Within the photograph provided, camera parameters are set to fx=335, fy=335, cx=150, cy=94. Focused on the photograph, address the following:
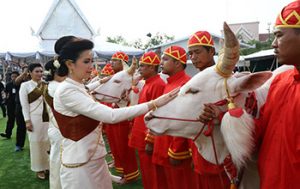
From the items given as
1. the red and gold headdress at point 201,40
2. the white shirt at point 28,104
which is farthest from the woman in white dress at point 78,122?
the white shirt at point 28,104

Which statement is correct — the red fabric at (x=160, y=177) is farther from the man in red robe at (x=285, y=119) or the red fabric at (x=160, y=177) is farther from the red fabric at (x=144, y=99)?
the man in red robe at (x=285, y=119)

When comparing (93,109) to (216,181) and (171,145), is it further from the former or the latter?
(216,181)

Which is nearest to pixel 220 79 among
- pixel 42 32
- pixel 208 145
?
pixel 208 145

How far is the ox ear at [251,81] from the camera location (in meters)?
2.02

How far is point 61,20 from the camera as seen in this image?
19.4 meters

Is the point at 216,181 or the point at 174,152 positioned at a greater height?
the point at 216,181

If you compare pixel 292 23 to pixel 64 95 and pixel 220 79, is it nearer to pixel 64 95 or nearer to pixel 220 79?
pixel 220 79

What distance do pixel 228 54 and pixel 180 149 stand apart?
4.84 ft

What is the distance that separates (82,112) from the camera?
2.78 meters

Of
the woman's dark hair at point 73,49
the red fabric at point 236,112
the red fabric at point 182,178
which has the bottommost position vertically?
the red fabric at point 182,178

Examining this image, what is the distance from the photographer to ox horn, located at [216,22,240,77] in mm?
1981

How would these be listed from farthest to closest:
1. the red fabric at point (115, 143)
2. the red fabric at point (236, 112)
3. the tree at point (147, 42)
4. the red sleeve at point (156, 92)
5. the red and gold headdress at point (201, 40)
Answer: the tree at point (147, 42) → the red fabric at point (115, 143) → the red sleeve at point (156, 92) → the red and gold headdress at point (201, 40) → the red fabric at point (236, 112)

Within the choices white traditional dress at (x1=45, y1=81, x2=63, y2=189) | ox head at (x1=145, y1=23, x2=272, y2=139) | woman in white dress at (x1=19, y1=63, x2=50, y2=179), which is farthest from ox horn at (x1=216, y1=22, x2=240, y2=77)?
woman in white dress at (x1=19, y1=63, x2=50, y2=179)

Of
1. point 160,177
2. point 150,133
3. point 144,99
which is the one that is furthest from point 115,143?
point 150,133
